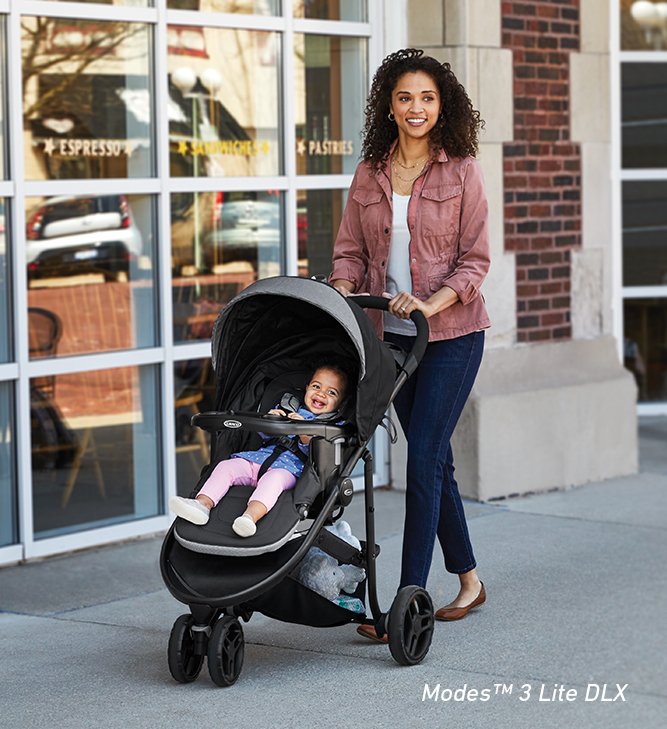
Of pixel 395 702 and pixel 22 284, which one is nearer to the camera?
pixel 395 702

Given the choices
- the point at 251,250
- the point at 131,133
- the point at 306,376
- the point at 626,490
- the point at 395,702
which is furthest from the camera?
the point at 626,490

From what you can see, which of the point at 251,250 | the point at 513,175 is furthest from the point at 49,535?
the point at 513,175

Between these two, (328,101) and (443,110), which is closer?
(443,110)

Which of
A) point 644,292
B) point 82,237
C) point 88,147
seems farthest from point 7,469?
point 644,292

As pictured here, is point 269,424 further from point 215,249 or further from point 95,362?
point 215,249

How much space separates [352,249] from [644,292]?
16.3ft

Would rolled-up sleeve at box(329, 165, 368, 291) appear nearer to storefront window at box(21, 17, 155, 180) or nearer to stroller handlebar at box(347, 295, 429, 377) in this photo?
stroller handlebar at box(347, 295, 429, 377)

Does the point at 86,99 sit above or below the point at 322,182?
above

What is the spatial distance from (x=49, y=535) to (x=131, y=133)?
1819 millimetres

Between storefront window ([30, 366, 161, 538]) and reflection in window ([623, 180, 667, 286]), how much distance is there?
13.5 ft

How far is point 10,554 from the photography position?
671 centimetres

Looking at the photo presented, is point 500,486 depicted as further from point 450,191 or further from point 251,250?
point 450,191

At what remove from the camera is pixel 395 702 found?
4.82 metres

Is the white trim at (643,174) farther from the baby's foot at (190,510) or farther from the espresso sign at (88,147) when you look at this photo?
the baby's foot at (190,510)
